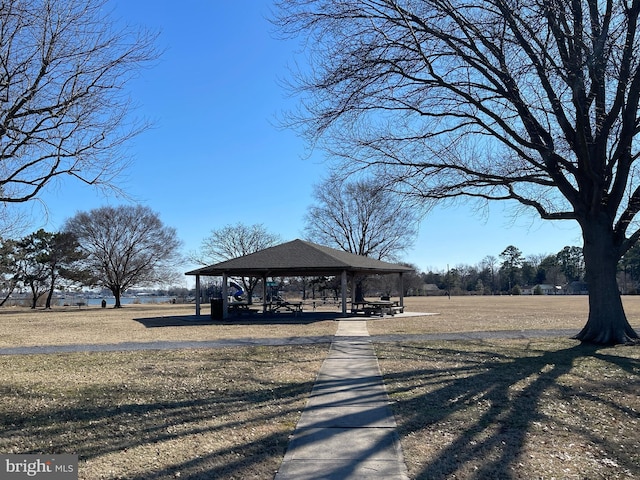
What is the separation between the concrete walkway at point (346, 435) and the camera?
165 inches

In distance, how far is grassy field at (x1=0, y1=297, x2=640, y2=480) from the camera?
452cm

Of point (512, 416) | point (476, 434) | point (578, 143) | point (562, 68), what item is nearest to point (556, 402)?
point (512, 416)

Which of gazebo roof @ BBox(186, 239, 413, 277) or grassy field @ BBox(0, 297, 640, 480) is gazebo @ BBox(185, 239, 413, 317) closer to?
gazebo roof @ BBox(186, 239, 413, 277)

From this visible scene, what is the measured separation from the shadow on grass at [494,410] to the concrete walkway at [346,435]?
0.86 feet

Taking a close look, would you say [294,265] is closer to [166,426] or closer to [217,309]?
[217,309]

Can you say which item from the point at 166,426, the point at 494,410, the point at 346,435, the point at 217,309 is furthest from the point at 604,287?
the point at 217,309

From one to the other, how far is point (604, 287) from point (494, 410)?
837 cm

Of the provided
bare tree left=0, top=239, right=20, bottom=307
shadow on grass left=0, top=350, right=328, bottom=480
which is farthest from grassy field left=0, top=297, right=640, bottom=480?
bare tree left=0, top=239, right=20, bottom=307

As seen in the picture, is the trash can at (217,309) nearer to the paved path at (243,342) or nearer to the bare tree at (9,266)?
the paved path at (243,342)

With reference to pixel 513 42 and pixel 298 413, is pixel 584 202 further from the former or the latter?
pixel 298 413

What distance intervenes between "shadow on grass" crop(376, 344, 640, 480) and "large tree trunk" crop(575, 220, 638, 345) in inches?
109

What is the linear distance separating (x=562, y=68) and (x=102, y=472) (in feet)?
29.1

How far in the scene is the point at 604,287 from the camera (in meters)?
12.8

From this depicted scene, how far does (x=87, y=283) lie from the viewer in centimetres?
4538
